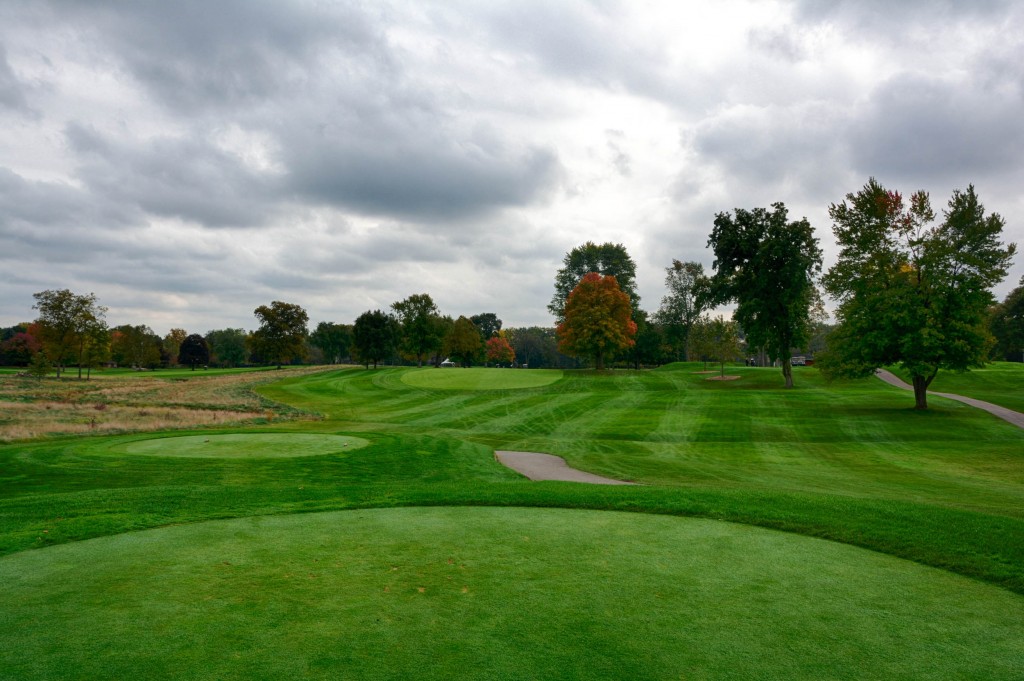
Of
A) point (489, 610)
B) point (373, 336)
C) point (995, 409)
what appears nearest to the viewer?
point (489, 610)

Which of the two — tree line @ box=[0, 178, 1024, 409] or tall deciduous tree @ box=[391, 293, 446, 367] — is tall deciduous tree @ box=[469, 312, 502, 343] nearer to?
tree line @ box=[0, 178, 1024, 409]

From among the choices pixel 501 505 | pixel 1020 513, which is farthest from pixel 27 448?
pixel 1020 513

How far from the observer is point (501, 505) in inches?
370

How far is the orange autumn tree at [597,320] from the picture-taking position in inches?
2360

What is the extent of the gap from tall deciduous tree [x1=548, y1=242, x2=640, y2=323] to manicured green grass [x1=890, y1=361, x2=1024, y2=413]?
3991 cm

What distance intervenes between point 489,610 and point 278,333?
79669 mm

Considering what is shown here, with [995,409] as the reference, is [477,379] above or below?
above

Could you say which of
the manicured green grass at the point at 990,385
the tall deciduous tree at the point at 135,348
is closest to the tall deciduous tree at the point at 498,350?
the tall deciduous tree at the point at 135,348

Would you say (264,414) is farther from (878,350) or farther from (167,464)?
(878,350)

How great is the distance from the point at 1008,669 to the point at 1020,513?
8614 millimetres

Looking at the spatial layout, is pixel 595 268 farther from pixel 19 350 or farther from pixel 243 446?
pixel 19 350

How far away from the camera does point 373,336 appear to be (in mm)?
68438

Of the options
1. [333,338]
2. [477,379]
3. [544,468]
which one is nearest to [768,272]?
[477,379]

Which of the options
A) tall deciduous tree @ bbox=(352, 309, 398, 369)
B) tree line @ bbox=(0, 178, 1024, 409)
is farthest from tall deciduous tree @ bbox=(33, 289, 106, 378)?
tall deciduous tree @ bbox=(352, 309, 398, 369)
